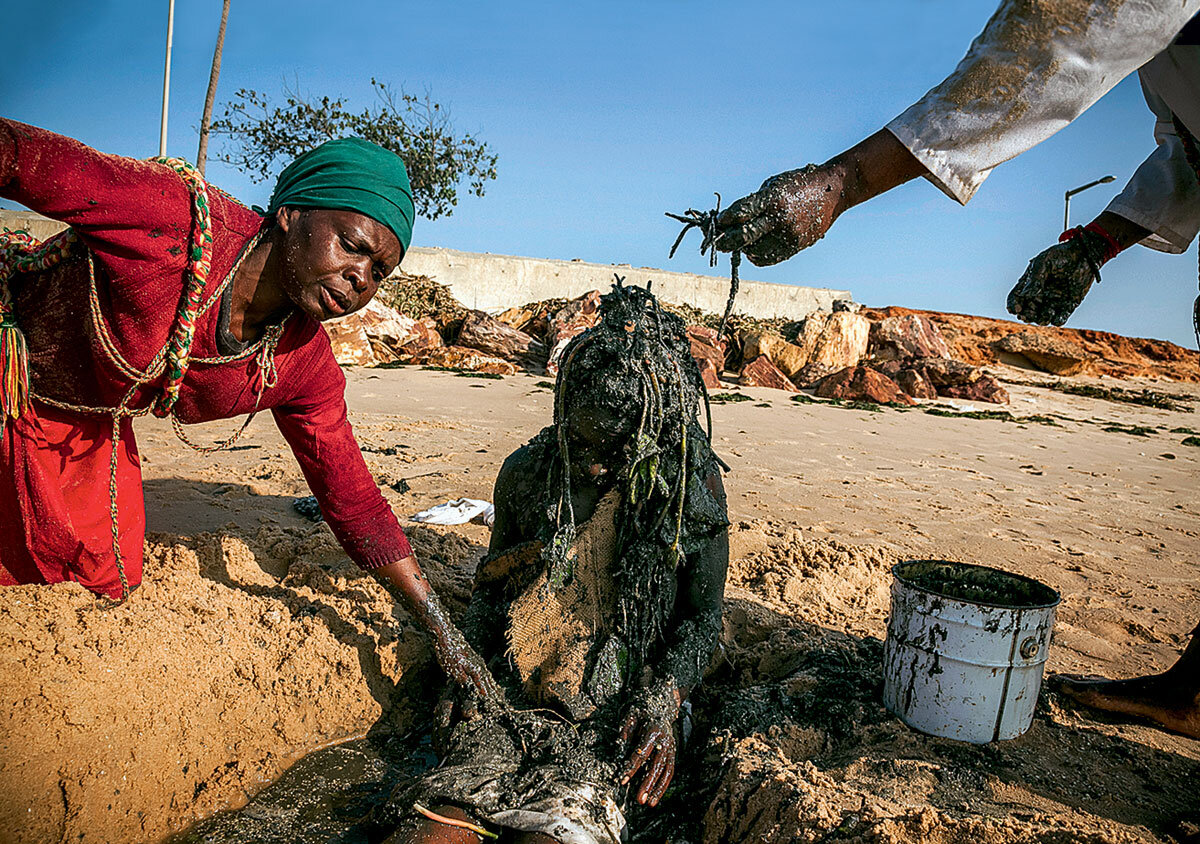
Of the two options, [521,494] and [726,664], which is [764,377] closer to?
[726,664]

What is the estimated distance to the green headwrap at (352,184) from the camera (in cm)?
190

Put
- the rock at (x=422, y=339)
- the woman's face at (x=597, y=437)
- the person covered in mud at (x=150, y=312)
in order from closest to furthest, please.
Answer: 1. the person covered in mud at (x=150, y=312)
2. the woman's face at (x=597, y=437)
3. the rock at (x=422, y=339)

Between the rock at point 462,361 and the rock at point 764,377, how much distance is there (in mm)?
4034

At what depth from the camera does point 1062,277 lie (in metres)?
2.63

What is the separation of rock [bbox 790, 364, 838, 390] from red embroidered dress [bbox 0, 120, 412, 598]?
466 inches

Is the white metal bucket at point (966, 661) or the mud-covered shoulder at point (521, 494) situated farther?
the mud-covered shoulder at point (521, 494)

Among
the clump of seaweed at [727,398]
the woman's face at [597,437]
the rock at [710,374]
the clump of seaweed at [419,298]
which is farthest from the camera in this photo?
the clump of seaweed at [419,298]

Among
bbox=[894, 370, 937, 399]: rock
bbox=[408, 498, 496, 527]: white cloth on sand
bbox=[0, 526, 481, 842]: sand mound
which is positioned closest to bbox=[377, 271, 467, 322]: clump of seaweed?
bbox=[894, 370, 937, 399]: rock

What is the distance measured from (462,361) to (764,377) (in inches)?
205

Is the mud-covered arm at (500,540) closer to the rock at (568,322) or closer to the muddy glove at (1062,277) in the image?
the muddy glove at (1062,277)

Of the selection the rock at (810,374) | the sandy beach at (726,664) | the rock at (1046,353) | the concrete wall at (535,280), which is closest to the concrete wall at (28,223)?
the concrete wall at (535,280)

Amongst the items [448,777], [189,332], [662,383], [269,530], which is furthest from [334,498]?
[269,530]

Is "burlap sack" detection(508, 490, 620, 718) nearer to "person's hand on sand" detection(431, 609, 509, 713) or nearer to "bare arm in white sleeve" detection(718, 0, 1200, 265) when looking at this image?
"person's hand on sand" detection(431, 609, 509, 713)

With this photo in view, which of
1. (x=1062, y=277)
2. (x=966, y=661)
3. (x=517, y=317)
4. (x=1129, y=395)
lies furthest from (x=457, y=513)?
(x=1129, y=395)
